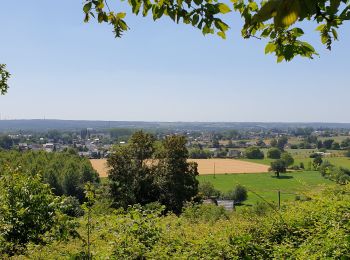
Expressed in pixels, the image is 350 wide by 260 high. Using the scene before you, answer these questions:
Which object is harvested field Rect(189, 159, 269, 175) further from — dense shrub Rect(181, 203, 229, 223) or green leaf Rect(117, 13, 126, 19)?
green leaf Rect(117, 13, 126, 19)

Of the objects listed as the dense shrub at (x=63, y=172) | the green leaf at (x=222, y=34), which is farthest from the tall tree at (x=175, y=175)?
the dense shrub at (x=63, y=172)

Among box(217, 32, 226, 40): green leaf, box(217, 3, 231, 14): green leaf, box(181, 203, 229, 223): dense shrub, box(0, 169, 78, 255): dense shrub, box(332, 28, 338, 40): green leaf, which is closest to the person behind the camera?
box(332, 28, 338, 40): green leaf

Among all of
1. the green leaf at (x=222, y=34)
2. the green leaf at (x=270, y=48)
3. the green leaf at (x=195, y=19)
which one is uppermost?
the green leaf at (x=195, y=19)

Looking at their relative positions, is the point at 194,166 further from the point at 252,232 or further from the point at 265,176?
the point at 265,176

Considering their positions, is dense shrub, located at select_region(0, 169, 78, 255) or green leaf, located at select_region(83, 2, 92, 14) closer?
green leaf, located at select_region(83, 2, 92, 14)

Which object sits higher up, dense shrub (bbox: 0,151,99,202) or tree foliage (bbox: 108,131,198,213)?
tree foliage (bbox: 108,131,198,213)

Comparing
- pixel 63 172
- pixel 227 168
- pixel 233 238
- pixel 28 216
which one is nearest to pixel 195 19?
pixel 233 238

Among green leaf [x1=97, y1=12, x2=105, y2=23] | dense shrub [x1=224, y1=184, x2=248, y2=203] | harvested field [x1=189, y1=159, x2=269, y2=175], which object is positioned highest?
green leaf [x1=97, y1=12, x2=105, y2=23]

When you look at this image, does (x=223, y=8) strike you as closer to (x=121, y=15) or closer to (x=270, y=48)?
(x=270, y=48)

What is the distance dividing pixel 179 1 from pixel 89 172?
52.5m

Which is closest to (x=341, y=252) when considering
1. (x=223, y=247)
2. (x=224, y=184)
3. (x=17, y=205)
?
(x=223, y=247)

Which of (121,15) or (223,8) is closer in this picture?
(223,8)

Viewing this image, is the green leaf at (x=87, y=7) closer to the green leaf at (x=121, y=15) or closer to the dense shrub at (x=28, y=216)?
the green leaf at (x=121, y=15)

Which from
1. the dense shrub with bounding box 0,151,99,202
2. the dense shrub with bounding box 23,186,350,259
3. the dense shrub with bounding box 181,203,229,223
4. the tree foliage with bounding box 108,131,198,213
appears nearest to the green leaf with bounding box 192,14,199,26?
the dense shrub with bounding box 23,186,350,259
